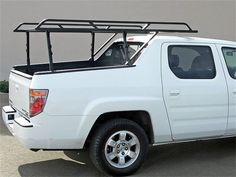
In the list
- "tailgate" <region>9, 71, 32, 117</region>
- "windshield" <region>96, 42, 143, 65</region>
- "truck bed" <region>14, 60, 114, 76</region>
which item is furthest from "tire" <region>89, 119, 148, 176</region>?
"truck bed" <region>14, 60, 114, 76</region>

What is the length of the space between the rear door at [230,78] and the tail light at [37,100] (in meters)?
2.45

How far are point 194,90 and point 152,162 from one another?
1139 millimetres

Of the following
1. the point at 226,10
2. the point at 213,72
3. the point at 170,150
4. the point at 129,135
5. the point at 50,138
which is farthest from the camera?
the point at 226,10

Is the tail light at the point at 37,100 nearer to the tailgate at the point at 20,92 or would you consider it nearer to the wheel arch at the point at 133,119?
the tailgate at the point at 20,92

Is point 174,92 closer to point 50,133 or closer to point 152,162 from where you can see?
point 152,162

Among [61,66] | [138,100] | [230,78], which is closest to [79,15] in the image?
[61,66]

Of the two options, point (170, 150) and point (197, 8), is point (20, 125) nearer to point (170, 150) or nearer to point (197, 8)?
point (170, 150)

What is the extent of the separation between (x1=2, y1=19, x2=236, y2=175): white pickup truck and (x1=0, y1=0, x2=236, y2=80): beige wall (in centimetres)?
527

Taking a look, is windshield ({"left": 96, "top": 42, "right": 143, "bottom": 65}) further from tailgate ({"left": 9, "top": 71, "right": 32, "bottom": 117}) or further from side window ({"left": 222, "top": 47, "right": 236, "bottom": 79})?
tailgate ({"left": 9, "top": 71, "right": 32, "bottom": 117})

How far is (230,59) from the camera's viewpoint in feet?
18.9

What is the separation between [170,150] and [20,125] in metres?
2.43

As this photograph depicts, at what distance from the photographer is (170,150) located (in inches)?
245

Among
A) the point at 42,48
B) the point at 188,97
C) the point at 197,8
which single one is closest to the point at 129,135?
the point at 188,97

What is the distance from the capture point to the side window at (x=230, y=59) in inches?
223
